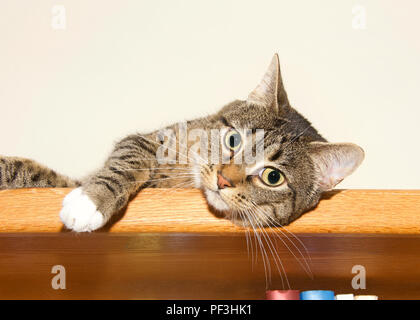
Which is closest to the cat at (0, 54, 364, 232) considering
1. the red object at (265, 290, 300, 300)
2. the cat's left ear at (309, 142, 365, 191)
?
the cat's left ear at (309, 142, 365, 191)

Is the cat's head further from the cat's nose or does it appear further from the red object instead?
the red object

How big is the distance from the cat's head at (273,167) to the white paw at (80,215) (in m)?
0.26

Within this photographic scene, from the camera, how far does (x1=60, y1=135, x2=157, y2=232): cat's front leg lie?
0.75 m

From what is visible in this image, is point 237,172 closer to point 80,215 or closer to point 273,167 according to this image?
point 273,167

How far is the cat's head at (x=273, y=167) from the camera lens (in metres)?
0.91

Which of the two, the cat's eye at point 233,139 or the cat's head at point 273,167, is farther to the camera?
the cat's eye at point 233,139

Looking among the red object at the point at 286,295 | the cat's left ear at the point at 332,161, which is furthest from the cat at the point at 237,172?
the red object at the point at 286,295

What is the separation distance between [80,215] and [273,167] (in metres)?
0.51

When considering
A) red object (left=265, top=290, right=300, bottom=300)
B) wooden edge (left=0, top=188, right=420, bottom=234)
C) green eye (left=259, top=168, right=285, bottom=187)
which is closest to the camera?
wooden edge (left=0, top=188, right=420, bottom=234)

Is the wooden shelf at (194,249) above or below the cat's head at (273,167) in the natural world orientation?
below

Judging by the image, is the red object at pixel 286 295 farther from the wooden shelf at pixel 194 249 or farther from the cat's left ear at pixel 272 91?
the cat's left ear at pixel 272 91

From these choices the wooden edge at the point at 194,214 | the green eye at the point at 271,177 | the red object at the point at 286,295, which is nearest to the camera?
the wooden edge at the point at 194,214
